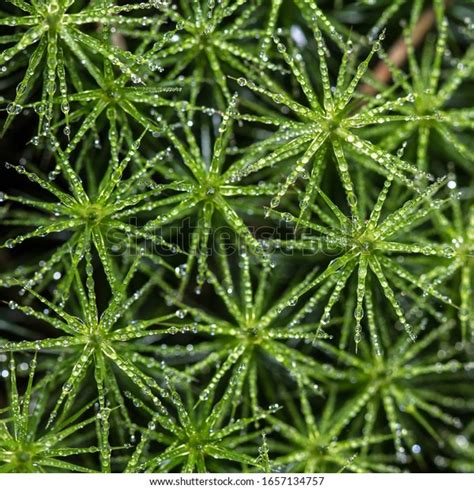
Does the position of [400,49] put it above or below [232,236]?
above

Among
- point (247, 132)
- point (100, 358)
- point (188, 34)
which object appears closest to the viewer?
point (100, 358)

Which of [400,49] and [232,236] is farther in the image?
[400,49]

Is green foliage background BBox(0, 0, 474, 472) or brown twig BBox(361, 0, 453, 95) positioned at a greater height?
brown twig BBox(361, 0, 453, 95)

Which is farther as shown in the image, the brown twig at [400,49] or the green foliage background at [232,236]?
the brown twig at [400,49]

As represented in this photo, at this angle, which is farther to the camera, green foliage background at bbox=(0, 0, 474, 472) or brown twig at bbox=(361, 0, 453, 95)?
brown twig at bbox=(361, 0, 453, 95)

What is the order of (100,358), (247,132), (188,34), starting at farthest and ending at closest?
(247,132)
(188,34)
(100,358)

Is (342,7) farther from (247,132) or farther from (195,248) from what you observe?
(195,248)

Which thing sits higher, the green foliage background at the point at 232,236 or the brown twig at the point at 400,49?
the brown twig at the point at 400,49

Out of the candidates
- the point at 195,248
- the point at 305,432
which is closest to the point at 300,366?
the point at 305,432
